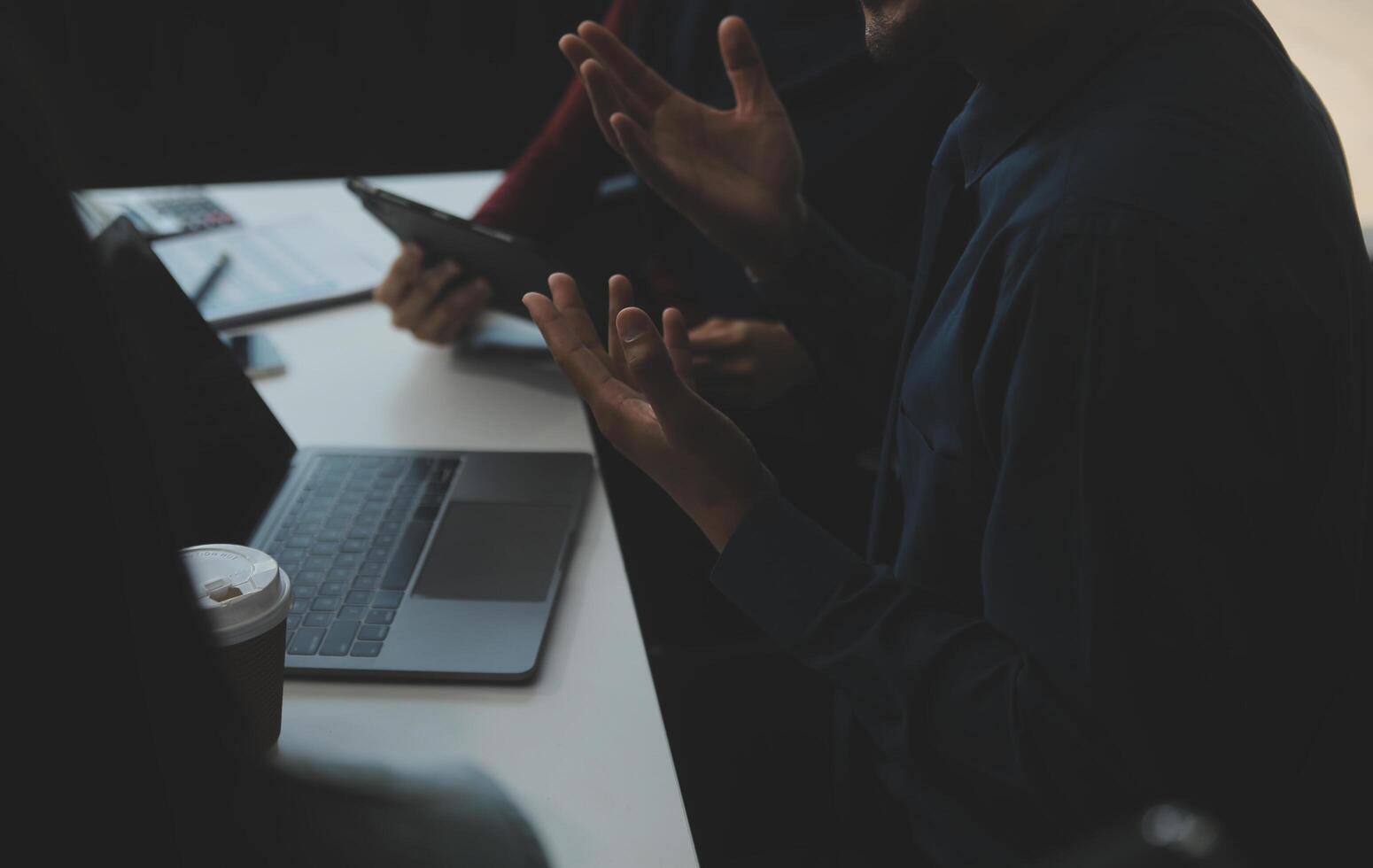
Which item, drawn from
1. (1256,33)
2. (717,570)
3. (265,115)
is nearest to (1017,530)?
(717,570)

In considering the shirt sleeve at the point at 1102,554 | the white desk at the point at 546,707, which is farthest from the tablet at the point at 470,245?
the shirt sleeve at the point at 1102,554

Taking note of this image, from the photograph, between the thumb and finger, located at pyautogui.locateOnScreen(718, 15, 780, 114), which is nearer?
the thumb

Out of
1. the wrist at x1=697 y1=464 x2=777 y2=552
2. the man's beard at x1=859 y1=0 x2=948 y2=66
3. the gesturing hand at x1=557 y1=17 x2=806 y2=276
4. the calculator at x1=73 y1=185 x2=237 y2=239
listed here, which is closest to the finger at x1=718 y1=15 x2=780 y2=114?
the gesturing hand at x1=557 y1=17 x2=806 y2=276

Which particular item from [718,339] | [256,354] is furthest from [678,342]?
[256,354]

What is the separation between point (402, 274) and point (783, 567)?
1.99ft

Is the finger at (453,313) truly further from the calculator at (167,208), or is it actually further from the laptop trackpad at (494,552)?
the calculator at (167,208)

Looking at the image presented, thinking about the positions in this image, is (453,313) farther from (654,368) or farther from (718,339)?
(654,368)

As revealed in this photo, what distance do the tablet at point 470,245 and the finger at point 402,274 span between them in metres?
0.01

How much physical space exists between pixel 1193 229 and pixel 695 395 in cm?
30

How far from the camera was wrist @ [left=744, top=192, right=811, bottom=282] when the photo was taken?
989 mm

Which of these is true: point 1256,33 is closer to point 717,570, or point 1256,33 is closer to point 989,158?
point 989,158

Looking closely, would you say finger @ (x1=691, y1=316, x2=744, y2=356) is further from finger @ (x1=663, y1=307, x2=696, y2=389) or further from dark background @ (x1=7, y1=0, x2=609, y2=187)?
dark background @ (x1=7, y1=0, x2=609, y2=187)

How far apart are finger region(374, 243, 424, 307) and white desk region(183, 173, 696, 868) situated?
0.12 meters

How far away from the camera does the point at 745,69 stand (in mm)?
985
